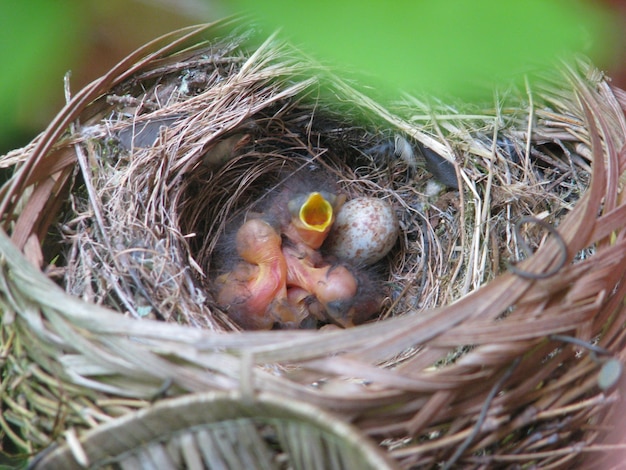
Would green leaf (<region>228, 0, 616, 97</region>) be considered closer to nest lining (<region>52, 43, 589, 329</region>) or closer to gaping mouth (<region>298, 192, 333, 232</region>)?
nest lining (<region>52, 43, 589, 329</region>)

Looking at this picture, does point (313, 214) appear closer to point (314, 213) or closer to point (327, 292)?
point (314, 213)

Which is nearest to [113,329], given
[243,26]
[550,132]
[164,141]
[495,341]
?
[495,341]

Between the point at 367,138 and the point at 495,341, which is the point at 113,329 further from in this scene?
the point at 367,138

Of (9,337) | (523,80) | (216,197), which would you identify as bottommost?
(9,337)

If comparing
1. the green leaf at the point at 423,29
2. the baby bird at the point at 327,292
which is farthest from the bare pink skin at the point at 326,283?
the green leaf at the point at 423,29

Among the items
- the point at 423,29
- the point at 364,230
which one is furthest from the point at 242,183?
the point at 423,29

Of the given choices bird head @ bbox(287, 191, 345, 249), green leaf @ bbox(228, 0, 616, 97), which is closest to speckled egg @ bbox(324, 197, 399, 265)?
bird head @ bbox(287, 191, 345, 249)
